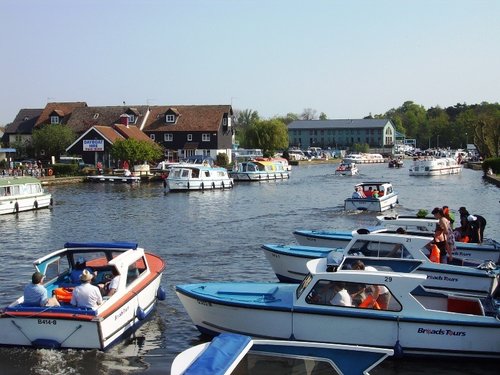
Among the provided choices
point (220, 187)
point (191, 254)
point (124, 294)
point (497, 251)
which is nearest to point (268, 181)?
point (220, 187)

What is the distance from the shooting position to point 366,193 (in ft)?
154

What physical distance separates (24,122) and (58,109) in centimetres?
617

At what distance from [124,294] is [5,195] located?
110 ft

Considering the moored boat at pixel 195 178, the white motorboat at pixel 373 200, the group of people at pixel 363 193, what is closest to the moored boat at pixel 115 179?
the moored boat at pixel 195 178

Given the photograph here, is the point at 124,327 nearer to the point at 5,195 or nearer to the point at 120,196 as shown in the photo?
the point at 5,195

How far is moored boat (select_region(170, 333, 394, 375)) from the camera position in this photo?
29.0 feet

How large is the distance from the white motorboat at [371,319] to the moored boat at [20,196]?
115 ft

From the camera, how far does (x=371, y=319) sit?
14438 millimetres

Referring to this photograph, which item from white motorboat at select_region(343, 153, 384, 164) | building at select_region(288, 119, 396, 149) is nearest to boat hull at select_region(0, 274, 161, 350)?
white motorboat at select_region(343, 153, 384, 164)

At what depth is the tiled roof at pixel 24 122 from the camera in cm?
10269

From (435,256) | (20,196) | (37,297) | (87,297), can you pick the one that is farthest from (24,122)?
(87,297)

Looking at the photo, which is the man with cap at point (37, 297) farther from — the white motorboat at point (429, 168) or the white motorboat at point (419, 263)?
the white motorboat at point (429, 168)

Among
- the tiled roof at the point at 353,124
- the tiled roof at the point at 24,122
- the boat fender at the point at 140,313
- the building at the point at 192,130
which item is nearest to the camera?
the boat fender at the point at 140,313

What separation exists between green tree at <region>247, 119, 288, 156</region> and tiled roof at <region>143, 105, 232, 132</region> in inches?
853
